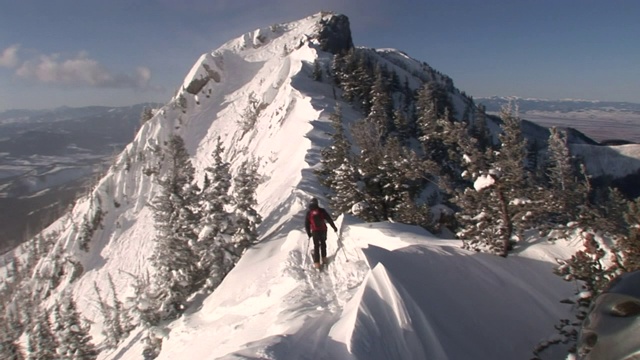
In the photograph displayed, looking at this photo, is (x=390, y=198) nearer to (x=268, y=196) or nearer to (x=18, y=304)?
(x=268, y=196)

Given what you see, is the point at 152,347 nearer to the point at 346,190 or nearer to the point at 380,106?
the point at 346,190

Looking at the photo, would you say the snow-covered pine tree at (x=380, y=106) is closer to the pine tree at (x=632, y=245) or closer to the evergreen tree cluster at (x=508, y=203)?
the evergreen tree cluster at (x=508, y=203)

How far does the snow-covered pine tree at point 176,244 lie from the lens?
16.5 metres

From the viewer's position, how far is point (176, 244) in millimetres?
18016

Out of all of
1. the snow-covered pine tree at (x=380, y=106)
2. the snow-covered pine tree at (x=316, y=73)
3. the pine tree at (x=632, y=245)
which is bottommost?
the pine tree at (x=632, y=245)

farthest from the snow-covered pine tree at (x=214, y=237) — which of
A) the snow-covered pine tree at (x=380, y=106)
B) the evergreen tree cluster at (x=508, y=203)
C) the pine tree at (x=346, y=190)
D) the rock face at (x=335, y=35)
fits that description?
the rock face at (x=335, y=35)

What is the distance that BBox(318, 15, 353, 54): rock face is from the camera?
85.4m

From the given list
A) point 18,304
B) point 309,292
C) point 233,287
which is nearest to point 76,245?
point 18,304

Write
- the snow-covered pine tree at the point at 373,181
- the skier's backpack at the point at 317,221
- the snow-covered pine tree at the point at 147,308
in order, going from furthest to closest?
the snow-covered pine tree at the point at 373,181 < the snow-covered pine tree at the point at 147,308 < the skier's backpack at the point at 317,221

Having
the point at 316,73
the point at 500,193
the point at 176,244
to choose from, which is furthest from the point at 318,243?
the point at 316,73

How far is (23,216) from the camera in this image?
184m

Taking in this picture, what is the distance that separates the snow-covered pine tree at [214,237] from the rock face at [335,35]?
69.8 m

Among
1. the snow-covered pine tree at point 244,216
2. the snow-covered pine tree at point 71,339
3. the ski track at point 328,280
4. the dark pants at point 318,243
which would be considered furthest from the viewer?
the snow-covered pine tree at point 71,339

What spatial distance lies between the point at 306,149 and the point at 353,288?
75.6 ft
